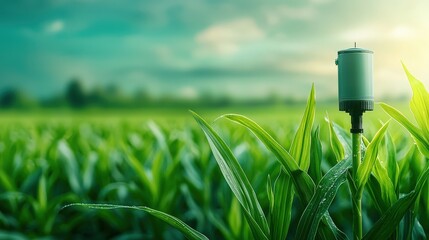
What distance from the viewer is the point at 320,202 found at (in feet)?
3.26

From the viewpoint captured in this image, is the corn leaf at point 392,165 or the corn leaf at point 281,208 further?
the corn leaf at point 392,165

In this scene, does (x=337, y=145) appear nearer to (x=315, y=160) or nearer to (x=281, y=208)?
(x=315, y=160)

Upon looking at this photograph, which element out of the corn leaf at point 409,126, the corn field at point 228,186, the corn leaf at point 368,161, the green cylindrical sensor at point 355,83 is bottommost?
the corn field at point 228,186

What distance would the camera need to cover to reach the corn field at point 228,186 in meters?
1.02

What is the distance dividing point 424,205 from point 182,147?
3.74ft

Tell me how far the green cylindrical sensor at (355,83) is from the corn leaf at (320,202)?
0.09 metres

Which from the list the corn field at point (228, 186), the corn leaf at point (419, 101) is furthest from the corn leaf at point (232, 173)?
the corn leaf at point (419, 101)

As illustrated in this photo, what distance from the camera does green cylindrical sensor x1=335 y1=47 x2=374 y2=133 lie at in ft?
3.22

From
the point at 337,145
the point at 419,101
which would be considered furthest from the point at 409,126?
the point at 337,145

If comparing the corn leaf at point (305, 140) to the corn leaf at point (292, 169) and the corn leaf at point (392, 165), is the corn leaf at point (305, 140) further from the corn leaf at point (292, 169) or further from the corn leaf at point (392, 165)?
the corn leaf at point (392, 165)

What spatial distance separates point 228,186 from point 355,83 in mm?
799

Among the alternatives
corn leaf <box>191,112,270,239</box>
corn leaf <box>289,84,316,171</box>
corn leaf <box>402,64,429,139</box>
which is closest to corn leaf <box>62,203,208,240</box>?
corn leaf <box>191,112,270,239</box>

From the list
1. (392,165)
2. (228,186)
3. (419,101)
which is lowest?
(228,186)

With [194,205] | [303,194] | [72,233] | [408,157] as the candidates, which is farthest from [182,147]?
[303,194]
